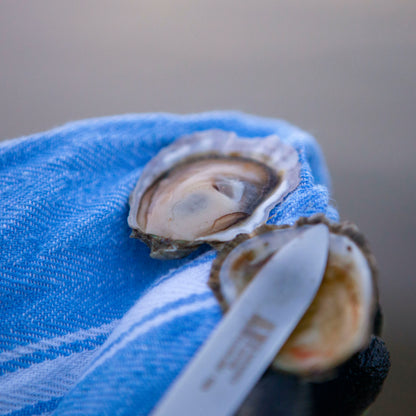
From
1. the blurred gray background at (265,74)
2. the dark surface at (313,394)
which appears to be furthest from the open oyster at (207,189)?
the blurred gray background at (265,74)

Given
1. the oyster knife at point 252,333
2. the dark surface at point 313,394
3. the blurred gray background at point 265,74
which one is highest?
the blurred gray background at point 265,74

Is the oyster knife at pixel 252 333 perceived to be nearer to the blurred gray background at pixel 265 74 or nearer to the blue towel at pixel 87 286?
the blue towel at pixel 87 286

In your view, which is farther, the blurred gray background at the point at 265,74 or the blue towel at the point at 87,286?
the blurred gray background at the point at 265,74

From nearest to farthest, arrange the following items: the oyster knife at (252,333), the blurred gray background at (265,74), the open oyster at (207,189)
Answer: the oyster knife at (252,333) < the open oyster at (207,189) < the blurred gray background at (265,74)

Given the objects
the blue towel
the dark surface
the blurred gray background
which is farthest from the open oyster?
the blurred gray background

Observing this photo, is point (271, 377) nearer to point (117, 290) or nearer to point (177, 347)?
point (177, 347)

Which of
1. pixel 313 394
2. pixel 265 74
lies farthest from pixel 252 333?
pixel 265 74

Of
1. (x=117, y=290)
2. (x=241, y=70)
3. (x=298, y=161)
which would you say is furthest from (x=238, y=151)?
(x=241, y=70)
